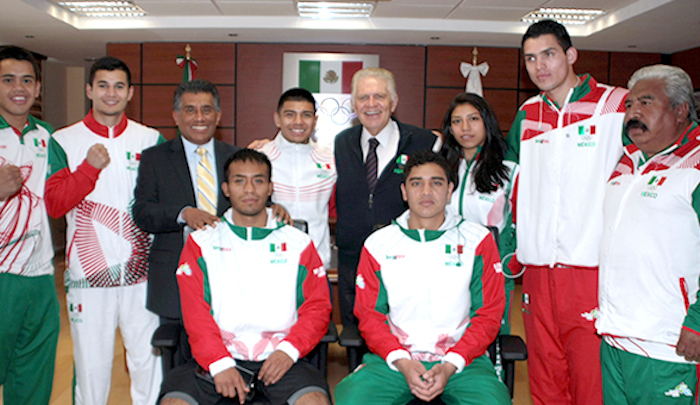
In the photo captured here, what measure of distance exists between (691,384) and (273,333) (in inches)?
60.3

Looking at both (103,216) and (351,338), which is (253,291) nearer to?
(351,338)

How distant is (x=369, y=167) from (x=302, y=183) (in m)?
0.35

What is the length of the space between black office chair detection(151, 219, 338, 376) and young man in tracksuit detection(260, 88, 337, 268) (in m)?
0.66

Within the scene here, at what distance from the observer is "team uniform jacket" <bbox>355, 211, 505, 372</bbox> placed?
202 centimetres

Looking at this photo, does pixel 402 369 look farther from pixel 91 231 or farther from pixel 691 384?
pixel 91 231

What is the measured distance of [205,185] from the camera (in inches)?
97.1

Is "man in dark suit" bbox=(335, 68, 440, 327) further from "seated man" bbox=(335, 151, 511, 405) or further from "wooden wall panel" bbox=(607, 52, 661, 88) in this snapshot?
"wooden wall panel" bbox=(607, 52, 661, 88)

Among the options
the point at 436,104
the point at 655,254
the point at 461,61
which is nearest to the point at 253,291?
the point at 655,254

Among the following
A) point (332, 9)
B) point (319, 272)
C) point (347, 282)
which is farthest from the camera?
point (332, 9)

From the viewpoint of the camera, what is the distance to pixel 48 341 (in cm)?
236

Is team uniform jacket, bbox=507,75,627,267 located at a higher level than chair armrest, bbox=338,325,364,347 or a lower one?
higher

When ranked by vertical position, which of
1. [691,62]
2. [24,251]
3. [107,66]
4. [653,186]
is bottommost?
[24,251]

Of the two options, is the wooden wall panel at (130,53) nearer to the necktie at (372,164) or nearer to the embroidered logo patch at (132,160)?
the embroidered logo patch at (132,160)

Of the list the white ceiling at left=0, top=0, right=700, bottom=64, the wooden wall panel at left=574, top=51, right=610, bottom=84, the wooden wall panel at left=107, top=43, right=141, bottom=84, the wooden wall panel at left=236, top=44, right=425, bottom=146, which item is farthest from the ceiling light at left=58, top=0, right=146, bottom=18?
the wooden wall panel at left=574, top=51, right=610, bottom=84
